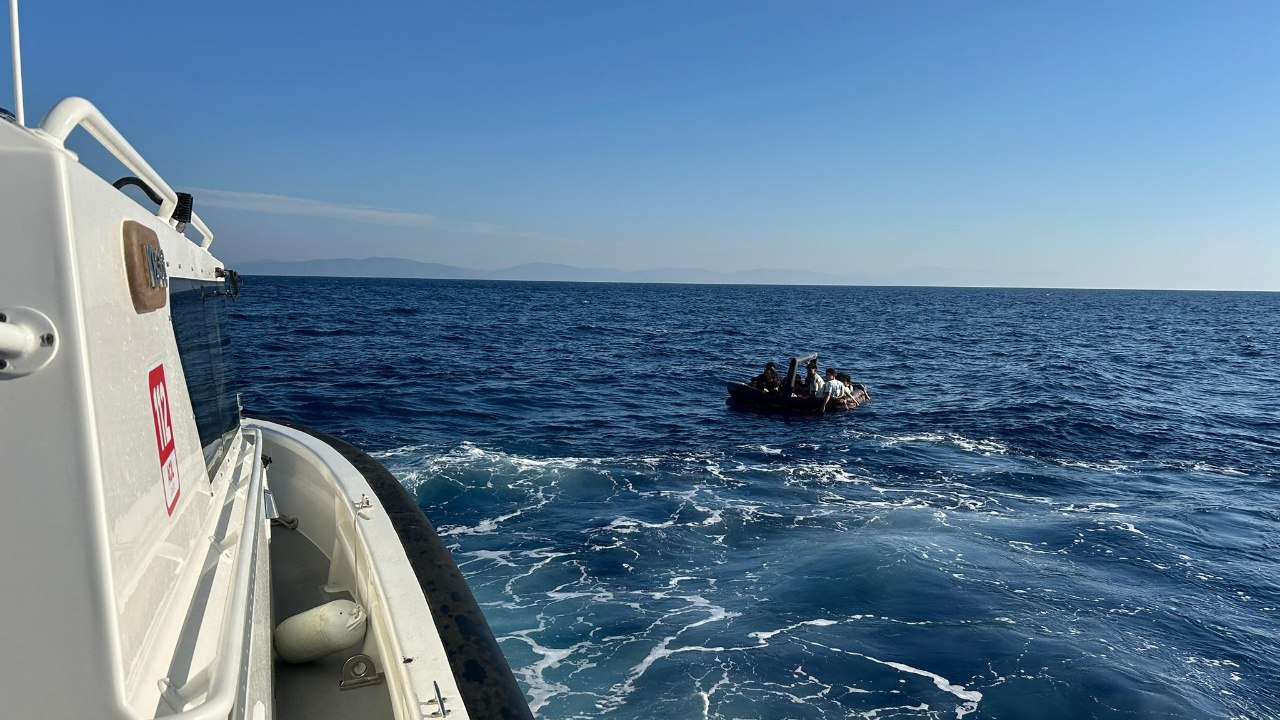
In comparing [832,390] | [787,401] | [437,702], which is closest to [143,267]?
[437,702]

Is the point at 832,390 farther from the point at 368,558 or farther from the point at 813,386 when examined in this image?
the point at 368,558

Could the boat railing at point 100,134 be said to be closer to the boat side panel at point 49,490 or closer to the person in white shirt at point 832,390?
the boat side panel at point 49,490

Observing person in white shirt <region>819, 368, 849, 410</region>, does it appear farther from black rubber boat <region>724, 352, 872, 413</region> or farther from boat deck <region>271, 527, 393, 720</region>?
boat deck <region>271, 527, 393, 720</region>

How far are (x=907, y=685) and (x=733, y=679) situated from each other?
1.74 metres

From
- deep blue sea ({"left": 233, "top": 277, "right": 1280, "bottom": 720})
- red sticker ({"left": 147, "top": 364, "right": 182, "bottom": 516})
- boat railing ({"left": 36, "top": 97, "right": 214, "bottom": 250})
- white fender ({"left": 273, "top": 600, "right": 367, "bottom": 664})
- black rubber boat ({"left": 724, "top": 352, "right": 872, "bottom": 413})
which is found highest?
boat railing ({"left": 36, "top": 97, "right": 214, "bottom": 250})

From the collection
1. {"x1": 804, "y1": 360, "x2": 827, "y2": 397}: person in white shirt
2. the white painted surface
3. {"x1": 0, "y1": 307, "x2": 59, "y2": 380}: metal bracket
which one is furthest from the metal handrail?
{"x1": 804, "y1": 360, "x2": 827, "y2": 397}: person in white shirt

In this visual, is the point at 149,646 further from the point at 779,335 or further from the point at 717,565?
the point at 779,335

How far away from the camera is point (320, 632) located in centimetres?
361

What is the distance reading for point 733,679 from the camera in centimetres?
668

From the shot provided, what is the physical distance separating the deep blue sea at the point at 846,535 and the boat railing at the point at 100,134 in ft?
16.9

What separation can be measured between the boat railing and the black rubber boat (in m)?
18.4

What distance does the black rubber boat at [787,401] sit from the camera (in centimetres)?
2047

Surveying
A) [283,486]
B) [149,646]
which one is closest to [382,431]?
[283,486]

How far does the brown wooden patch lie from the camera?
2.02 meters
